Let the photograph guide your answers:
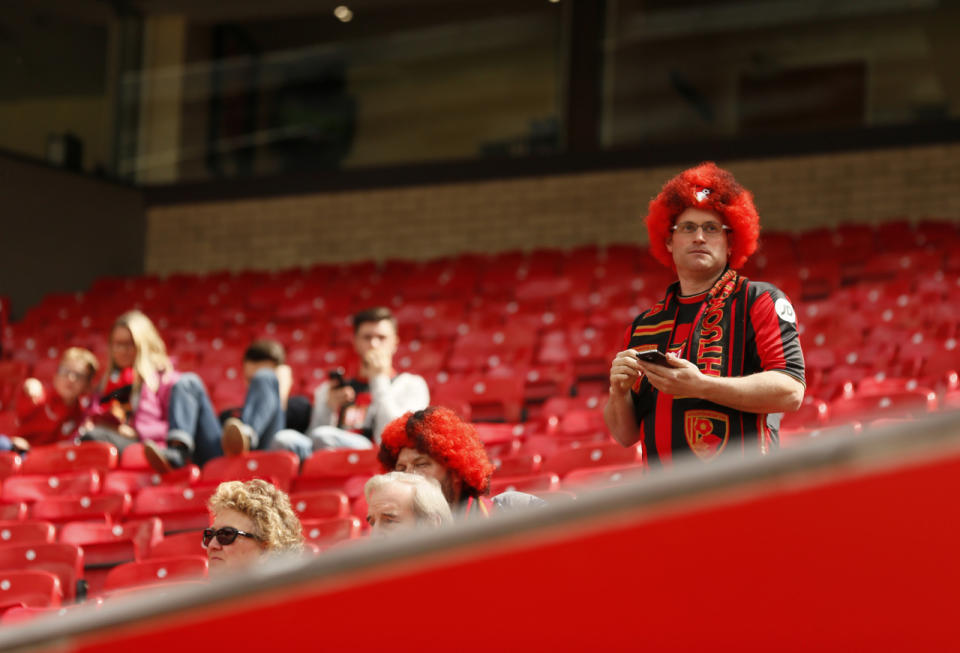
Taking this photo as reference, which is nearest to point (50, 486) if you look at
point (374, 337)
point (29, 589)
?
point (29, 589)

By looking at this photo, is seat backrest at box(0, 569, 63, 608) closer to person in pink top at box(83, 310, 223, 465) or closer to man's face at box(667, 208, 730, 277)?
person in pink top at box(83, 310, 223, 465)

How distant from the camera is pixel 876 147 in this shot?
880 centimetres

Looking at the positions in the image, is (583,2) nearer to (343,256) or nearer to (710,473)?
(343,256)

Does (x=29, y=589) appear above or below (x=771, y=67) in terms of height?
below

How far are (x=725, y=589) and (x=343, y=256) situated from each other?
363 inches

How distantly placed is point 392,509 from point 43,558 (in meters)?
1.83

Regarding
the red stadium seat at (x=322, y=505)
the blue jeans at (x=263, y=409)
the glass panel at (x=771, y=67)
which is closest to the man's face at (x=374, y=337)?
the blue jeans at (x=263, y=409)

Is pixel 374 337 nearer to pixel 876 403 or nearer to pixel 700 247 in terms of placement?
pixel 876 403

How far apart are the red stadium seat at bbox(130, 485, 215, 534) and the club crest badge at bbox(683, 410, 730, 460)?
2.40 meters

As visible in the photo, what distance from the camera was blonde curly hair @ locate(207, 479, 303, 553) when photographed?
2.71 metres

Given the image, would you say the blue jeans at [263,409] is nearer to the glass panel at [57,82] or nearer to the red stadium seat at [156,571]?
the red stadium seat at [156,571]

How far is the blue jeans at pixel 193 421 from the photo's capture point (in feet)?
15.6

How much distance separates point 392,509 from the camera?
2.36 metres

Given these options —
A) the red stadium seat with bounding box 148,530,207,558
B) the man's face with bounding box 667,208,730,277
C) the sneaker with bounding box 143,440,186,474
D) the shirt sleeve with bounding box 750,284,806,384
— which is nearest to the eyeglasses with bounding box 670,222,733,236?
the man's face with bounding box 667,208,730,277
